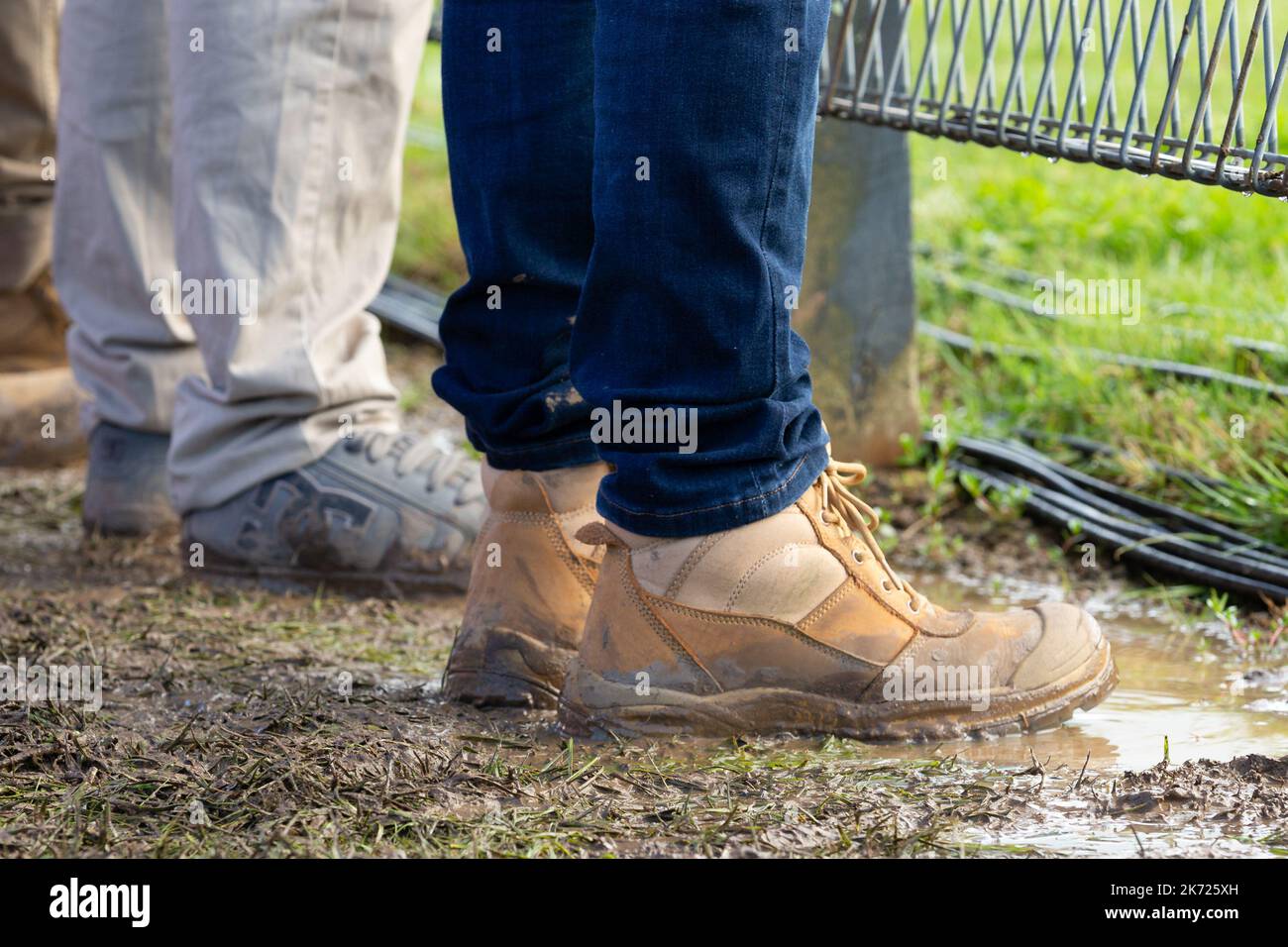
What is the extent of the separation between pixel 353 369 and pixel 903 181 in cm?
130

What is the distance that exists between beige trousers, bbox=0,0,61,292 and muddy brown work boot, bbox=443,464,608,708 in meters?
2.04

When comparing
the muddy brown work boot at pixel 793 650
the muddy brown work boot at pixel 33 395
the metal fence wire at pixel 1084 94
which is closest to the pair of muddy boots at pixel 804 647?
the muddy brown work boot at pixel 793 650

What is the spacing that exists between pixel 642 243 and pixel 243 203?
1098 mm

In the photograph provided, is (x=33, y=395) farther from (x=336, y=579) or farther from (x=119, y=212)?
(x=336, y=579)

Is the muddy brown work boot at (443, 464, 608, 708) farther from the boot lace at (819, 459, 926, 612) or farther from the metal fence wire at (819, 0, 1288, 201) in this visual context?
the metal fence wire at (819, 0, 1288, 201)

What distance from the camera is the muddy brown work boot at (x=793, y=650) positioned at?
63.7 inches

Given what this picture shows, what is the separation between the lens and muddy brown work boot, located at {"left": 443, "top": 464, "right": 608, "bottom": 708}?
178 cm

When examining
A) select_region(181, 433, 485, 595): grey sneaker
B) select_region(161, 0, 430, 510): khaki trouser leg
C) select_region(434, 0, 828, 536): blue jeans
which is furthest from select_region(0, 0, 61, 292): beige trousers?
Result: select_region(434, 0, 828, 536): blue jeans

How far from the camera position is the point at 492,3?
66.2 inches

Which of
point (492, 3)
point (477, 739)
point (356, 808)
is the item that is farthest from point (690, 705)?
point (492, 3)

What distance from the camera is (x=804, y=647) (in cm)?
165

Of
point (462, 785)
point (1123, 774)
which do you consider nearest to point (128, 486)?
point (462, 785)

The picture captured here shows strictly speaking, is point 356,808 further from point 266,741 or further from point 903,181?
point 903,181
